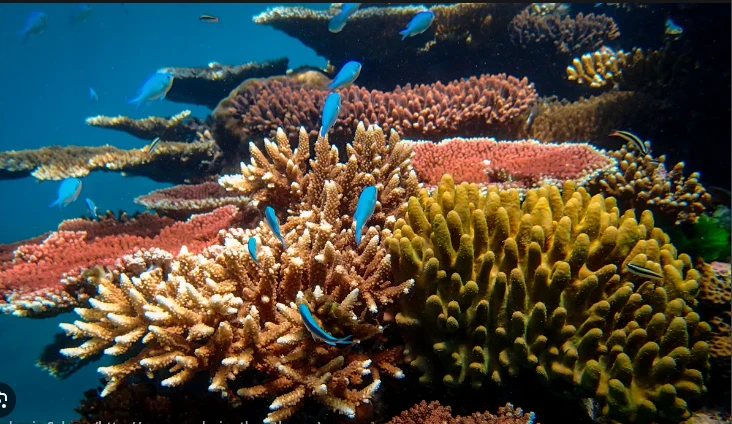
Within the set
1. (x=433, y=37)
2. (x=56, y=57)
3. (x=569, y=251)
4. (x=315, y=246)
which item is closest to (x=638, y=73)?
(x=433, y=37)

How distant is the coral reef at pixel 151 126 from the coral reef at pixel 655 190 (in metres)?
8.55

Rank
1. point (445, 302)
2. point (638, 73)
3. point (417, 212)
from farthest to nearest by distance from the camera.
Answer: point (638, 73), point (417, 212), point (445, 302)

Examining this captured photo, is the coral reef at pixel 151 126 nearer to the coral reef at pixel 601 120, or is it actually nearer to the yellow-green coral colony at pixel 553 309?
the coral reef at pixel 601 120

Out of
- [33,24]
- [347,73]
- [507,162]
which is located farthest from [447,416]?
[33,24]

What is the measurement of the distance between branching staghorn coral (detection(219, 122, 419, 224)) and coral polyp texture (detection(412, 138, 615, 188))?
78cm

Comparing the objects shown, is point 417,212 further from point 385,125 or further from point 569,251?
point 385,125

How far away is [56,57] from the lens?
57906 millimetres

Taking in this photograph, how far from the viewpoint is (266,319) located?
2.58 m

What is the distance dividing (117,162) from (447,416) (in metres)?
6.99

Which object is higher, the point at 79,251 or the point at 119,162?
the point at 119,162

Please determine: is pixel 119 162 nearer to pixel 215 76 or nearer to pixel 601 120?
pixel 215 76

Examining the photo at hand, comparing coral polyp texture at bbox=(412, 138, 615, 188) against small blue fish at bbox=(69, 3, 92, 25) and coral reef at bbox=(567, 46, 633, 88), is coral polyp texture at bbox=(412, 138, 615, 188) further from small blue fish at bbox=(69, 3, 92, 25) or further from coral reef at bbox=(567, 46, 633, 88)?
small blue fish at bbox=(69, 3, 92, 25)

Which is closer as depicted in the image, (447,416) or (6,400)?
(447,416)

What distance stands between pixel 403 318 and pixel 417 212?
73 cm
